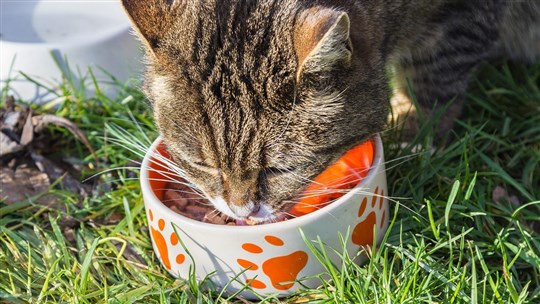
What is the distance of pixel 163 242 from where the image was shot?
210 centimetres

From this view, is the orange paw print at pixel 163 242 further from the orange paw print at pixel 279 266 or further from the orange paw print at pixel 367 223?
the orange paw print at pixel 367 223

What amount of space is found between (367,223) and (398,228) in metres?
0.22

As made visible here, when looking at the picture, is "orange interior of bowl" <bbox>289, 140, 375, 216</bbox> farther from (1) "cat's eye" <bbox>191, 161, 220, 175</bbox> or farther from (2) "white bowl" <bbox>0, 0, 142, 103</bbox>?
(2) "white bowl" <bbox>0, 0, 142, 103</bbox>

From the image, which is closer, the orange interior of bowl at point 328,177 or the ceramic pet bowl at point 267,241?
the ceramic pet bowl at point 267,241

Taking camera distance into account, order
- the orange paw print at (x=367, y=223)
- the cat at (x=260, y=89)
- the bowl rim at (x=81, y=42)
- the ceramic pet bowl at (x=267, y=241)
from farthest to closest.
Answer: the bowl rim at (x=81, y=42), the orange paw print at (x=367, y=223), the ceramic pet bowl at (x=267, y=241), the cat at (x=260, y=89)

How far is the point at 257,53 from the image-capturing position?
1.84 metres

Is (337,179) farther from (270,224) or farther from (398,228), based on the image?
(270,224)

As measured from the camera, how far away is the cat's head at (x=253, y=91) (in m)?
1.82

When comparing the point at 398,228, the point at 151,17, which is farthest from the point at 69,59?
the point at 398,228

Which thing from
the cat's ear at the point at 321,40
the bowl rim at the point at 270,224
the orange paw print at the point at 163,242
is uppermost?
the cat's ear at the point at 321,40

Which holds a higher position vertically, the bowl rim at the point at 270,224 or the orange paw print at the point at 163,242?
the bowl rim at the point at 270,224

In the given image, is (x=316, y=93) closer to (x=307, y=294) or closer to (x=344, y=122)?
(x=344, y=122)

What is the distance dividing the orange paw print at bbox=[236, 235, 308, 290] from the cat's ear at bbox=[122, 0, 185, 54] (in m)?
0.62

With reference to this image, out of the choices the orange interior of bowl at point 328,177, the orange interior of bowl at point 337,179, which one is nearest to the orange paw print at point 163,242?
the orange interior of bowl at point 328,177
